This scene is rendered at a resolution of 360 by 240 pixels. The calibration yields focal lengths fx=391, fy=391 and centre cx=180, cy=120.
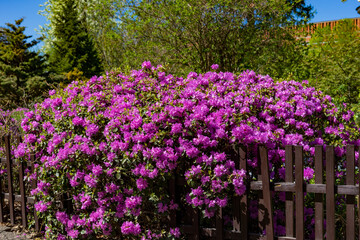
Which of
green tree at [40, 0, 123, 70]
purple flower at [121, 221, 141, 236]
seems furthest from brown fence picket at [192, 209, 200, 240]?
green tree at [40, 0, 123, 70]

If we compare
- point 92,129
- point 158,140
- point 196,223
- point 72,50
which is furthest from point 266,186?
point 72,50

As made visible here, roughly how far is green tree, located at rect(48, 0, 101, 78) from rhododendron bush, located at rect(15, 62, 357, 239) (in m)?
17.2

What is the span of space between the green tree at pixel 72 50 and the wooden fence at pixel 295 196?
18402 mm

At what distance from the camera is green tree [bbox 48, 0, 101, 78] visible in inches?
811

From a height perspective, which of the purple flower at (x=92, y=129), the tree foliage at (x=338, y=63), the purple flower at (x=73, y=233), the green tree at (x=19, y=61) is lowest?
the purple flower at (x=73, y=233)

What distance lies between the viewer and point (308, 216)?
349 cm

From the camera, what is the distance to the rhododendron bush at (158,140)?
3168 millimetres

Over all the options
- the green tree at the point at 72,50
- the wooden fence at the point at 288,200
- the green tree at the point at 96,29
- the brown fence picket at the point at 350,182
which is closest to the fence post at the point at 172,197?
the wooden fence at the point at 288,200

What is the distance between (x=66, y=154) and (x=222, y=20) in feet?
26.3

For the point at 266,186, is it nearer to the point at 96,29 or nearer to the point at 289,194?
the point at 289,194

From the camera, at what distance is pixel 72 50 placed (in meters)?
20.7

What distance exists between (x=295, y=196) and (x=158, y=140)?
119 cm

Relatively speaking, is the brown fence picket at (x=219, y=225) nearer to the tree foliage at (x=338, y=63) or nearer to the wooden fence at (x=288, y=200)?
the wooden fence at (x=288, y=200)

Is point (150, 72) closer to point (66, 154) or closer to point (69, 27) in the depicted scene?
point (66, 154)
